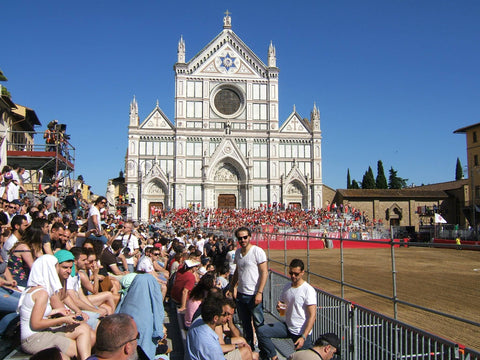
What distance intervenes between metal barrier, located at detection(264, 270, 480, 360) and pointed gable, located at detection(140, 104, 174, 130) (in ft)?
134

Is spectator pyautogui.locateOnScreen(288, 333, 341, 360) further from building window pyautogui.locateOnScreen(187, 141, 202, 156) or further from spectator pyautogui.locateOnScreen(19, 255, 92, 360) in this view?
building window pyautogui.locateOnScreen(187, 141, 202, 156)

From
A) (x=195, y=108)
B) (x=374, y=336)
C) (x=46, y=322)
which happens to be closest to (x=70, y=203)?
(x=46, y=322)

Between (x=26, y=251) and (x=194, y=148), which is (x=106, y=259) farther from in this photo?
(x=194, y=148)

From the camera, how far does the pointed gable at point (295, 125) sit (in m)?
48.5

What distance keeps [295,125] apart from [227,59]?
10.5m

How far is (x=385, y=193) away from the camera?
5059 cm

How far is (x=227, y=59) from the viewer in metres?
48.1

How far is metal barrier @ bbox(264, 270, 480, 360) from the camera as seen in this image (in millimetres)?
4695

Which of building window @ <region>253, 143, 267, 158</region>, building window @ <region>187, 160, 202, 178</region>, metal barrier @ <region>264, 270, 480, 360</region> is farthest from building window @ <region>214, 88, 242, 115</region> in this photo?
metal barrier @ <region>264, 270, 480, 360</region>

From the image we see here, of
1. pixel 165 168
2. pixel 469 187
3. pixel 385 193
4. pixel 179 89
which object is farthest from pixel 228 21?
pixel 469 187

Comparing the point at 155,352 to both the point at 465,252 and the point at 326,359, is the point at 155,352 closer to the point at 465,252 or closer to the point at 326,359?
the point at 326,359

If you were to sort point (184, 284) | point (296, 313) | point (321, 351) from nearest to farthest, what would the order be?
point (321, 351)
point (296, 313)
point (184, 284)

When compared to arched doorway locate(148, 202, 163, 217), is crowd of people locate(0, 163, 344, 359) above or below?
below

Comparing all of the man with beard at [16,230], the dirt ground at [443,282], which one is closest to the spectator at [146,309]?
the man with beard at [16,230]
